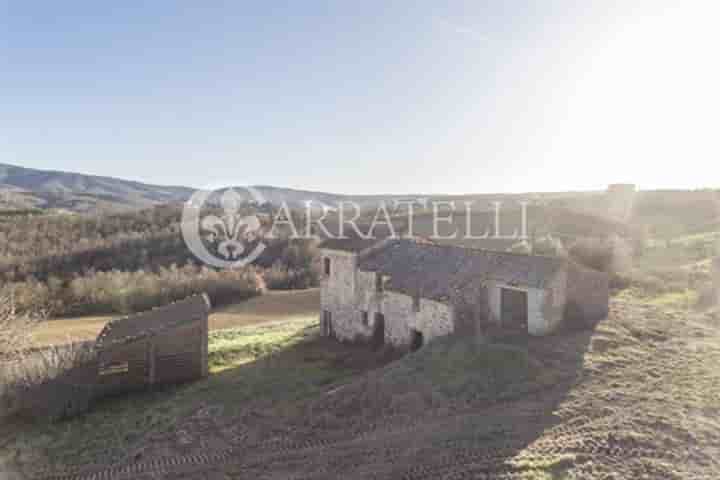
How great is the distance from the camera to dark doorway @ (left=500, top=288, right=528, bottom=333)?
17953 millimetres

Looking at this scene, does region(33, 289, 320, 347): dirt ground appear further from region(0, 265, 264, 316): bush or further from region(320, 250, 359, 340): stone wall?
region(320, 250, 359, 340): stone wall

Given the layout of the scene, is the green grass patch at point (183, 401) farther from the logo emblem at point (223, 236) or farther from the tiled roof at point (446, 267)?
the logo emblem at point (223, 236)

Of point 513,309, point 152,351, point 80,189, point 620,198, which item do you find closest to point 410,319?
point 513,309

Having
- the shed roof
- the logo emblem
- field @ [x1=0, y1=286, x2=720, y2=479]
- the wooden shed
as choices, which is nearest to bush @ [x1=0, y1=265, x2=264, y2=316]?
the logo emblem

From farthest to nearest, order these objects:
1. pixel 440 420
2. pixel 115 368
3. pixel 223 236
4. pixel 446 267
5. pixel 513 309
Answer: pixel 223 236 < pixel 446 267 < pixel 513 309 < pixel 115 368 < pixel 440 420

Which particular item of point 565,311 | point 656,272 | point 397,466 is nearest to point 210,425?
point 397,466

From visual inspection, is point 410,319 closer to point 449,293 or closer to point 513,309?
point 449,293

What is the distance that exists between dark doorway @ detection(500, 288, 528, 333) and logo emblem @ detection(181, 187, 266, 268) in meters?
33.8

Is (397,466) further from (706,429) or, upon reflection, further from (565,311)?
(565,311)

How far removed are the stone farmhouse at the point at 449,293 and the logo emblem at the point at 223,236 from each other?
27.6 meters

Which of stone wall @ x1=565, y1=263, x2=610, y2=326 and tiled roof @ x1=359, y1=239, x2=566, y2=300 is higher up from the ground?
tiled roof @ x1=359, y1=239, x2=566, y2=300

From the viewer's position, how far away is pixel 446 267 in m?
20.2

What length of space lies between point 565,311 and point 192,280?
2918 centimetres

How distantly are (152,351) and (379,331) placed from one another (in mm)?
9224
